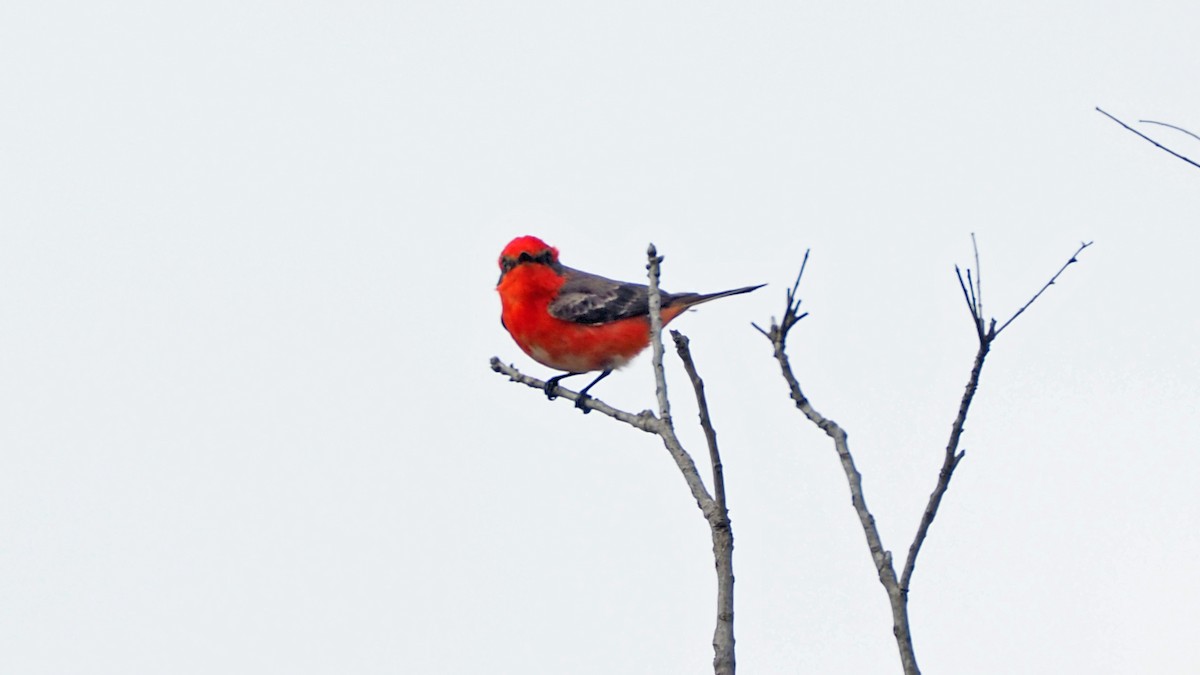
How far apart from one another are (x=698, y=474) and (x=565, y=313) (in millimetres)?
6300

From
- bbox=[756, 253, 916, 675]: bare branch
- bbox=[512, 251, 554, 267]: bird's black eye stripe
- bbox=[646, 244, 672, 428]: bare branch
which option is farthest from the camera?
bbox=[512, 251, 554, 267]: bird's black eye stripe

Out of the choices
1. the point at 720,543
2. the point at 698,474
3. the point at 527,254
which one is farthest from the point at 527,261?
the point at 720,543

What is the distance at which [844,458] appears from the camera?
4152 mm

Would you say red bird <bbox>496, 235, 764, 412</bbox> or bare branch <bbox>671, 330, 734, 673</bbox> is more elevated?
red bird <bbox>496, 235, 764, 412</bbox>

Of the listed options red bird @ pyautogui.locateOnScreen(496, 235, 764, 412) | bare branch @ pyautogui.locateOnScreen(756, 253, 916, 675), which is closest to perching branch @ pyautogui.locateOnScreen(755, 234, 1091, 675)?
bare branch @ pyautogui.locateOnScreen(756, 253, 916, 675)

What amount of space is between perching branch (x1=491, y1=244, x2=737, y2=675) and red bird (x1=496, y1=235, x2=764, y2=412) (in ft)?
16.2

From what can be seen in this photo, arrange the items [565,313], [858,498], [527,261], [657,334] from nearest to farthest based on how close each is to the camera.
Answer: [858,498] → [657,334] → [565,313] → [527,261]

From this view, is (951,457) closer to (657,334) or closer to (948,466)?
(948,466)

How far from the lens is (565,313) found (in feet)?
36.0

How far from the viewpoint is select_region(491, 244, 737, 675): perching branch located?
4.10 metres

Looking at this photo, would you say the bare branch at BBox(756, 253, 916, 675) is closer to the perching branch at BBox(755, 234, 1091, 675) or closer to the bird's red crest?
the perching branch at BBox(755, 234, 1091, 675)

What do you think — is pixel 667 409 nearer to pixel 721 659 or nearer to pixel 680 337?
pixel 680 337

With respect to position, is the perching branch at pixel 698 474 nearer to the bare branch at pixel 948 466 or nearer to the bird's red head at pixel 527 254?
the bare branch at pixel 948 466

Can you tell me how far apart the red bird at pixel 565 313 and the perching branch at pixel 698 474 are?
494 cm
